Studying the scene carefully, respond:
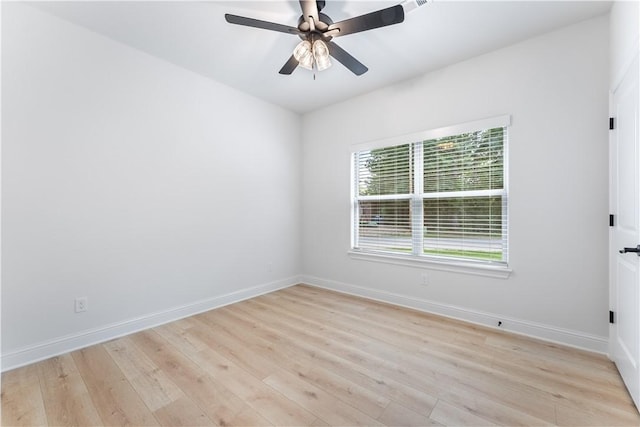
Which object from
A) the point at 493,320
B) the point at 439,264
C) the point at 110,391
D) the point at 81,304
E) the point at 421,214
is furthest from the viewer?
the point at 421,214

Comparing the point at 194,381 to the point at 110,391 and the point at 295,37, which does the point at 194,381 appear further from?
the point at 295,37

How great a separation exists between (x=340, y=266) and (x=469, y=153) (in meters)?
2.17

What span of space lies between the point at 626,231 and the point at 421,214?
1.65 metres

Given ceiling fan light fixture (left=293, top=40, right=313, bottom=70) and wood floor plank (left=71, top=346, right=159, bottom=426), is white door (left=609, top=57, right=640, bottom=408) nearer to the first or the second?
ceiling fan light fixture (left=293, top=40, right=313, bottom=70)

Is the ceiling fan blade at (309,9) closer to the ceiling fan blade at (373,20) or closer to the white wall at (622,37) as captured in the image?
the ceiling fan blade at (373,20)

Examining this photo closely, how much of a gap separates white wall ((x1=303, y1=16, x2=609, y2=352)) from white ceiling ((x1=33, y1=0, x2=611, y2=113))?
223mm

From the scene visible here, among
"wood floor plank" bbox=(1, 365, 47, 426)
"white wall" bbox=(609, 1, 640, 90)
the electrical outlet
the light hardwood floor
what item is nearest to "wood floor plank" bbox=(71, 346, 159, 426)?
the light hardwood floor

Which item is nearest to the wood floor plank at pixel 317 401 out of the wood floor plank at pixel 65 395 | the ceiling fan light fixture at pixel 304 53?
the wood floor plank at pixel 65 395

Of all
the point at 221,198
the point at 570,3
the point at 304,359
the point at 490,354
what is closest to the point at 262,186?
the point at 221,198

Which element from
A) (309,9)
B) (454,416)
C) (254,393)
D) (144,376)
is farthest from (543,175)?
(144,376)

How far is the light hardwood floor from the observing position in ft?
4.99

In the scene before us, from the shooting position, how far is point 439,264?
9.81 ft

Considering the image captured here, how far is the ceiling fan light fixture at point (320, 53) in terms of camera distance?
2.06 m

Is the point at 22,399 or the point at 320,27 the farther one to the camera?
the point at 320,27
